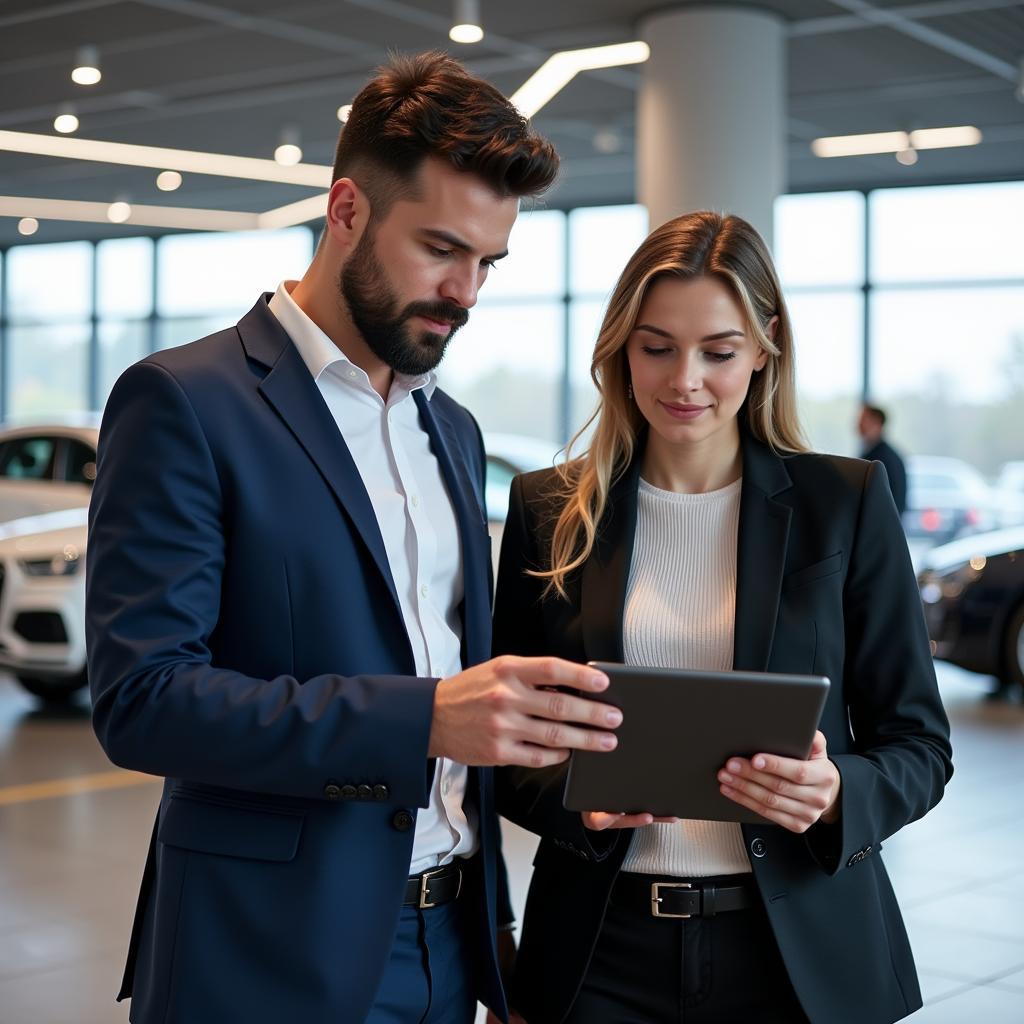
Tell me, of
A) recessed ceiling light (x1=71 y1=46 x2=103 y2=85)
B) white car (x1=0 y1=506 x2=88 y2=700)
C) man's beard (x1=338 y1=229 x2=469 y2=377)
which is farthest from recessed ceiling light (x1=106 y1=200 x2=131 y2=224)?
man's beard (x1=338 y1=229 x2=469 y2=377)

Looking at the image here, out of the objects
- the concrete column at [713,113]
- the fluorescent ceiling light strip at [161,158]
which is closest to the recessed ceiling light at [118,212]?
the fluorescent ceiling light strip at [161,158]

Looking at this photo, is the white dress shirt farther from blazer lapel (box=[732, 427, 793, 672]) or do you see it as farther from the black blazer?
blazer lapel (box=[732, 427, 793, 672])

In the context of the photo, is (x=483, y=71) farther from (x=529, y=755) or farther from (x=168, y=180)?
(x=529, y=755)

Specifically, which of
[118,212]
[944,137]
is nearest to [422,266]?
[944,137]

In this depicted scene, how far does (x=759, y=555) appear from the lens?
227 cm

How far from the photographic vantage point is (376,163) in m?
2.09

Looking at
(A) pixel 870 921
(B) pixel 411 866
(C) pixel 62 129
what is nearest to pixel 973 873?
(A) pixel 870 921

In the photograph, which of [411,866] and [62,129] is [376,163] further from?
[62,129]

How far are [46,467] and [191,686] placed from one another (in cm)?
849

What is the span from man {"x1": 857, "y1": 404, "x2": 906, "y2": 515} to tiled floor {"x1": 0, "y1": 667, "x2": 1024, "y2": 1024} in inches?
126

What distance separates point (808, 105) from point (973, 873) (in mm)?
8453

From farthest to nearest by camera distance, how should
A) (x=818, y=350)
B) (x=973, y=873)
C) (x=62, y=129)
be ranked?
1. (x=818, y=350)
2. (x=62, y=129)
3. (x=973, y=873)

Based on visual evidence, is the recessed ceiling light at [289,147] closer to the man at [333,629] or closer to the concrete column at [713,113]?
the concrete column at [713,113]

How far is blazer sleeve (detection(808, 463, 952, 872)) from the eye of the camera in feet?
7.16
